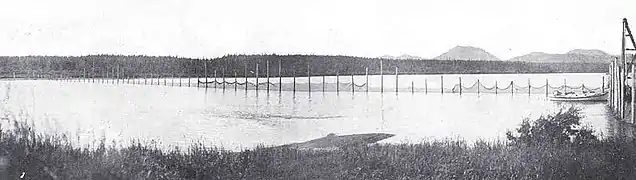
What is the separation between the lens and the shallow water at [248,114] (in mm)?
6766

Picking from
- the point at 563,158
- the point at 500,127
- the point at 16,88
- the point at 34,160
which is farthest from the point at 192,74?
the point at 563,158

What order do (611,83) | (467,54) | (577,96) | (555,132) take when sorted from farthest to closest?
(611,83), (467,54), (577,96), (555,132)

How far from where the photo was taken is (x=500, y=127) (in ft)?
24.4

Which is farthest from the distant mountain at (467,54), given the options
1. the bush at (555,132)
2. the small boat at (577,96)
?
the bush at (555,132)

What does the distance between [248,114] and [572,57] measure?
14.8 feet

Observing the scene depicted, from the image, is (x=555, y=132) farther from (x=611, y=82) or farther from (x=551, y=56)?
(x=611, y=82)

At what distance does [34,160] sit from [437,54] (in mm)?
5451

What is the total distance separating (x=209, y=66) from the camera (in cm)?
1145

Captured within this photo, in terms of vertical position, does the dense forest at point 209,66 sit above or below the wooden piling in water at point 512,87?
above

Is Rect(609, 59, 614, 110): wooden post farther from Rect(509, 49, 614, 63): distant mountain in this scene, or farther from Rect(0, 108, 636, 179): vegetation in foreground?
Rect(0, 108, 636, 179): vegetation in foreground

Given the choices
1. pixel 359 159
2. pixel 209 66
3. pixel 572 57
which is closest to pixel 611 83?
pixel 572 57

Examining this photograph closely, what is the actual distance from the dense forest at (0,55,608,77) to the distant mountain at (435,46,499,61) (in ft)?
0.88

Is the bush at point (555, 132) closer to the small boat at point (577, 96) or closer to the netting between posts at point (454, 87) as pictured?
the small boat at point (577, 96)

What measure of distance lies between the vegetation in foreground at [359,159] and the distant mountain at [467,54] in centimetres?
138
